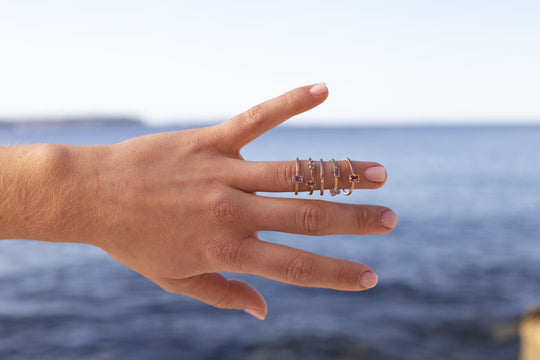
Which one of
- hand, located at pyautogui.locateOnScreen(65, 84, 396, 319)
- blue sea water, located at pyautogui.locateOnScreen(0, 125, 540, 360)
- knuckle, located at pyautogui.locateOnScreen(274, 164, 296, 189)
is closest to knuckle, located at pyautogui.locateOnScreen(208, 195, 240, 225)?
hand, located at pyautogui.locateOnScreen(65, 84, 396, 319)

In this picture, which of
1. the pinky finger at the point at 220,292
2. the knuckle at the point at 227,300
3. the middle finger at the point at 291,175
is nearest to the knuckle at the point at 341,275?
the middle finger at the point at 291,175

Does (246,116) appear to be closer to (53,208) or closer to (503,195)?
(53,208)

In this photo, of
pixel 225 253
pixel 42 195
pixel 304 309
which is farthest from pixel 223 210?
pixel 304 309

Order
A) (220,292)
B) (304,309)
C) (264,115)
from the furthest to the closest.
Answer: (304,309)
(220,292)
(264,115)

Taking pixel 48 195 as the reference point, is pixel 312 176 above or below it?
above

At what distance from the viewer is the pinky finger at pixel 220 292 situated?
178 cm

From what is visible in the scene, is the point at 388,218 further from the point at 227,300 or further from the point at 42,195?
the point at 42,195

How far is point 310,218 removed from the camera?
62.6 inches

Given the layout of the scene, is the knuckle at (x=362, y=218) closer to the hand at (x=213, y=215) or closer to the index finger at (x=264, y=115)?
the hand at (x=213, y=215)

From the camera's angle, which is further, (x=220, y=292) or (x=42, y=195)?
(x=220, y=292)

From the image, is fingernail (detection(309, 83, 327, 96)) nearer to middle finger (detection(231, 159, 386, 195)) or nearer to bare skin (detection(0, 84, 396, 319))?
bare skin (detection(0, 84, 396, 319))

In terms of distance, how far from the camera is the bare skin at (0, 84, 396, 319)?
1.57m

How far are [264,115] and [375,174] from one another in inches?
19.6

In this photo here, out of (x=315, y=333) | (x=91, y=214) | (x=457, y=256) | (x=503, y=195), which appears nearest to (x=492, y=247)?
(x=457, y=256)
